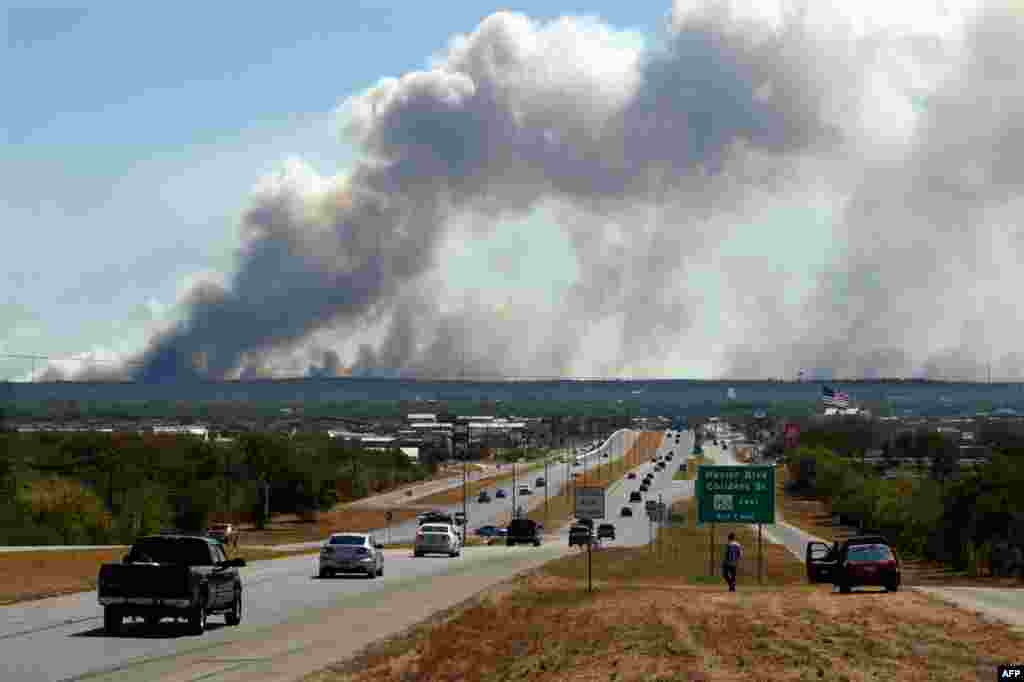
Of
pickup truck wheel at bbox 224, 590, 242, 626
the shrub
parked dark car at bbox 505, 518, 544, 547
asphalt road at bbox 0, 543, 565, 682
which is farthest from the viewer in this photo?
the shrub

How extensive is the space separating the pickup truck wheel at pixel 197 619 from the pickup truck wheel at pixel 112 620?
Answer: 1718 mm

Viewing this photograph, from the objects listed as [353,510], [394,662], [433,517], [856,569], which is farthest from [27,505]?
[394,662]

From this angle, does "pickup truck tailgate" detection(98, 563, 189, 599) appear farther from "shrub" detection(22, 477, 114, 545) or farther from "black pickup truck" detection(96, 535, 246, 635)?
"shrub" detection(22, 477, 114, 545)

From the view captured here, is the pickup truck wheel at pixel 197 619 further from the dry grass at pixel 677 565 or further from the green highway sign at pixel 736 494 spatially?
the green highway sign at pixel 736 494

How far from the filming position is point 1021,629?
39.6 metres

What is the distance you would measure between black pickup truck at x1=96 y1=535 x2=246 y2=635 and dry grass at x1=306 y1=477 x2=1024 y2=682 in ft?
17.1

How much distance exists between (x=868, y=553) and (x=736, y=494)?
14.9 meters

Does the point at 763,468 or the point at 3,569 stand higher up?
the point at 763,468

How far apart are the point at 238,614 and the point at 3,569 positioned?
30844mm

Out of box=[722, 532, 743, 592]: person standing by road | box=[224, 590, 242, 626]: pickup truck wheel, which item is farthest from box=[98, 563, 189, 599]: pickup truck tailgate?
box=[722, 532, 743, 592]: person standing by road

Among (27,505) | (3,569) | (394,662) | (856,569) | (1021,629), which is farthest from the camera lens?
(27,505)

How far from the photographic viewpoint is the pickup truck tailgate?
130 ft

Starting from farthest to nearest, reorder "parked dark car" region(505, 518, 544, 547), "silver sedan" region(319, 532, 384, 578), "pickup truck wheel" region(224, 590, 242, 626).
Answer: "parked dark car" region(505, 518, 544, 547), "silver sedan" region(319, 532, 384, 578), "pickup truck wheel" region(224, 590, 242, 626)

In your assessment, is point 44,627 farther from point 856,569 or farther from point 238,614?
point 856,569
